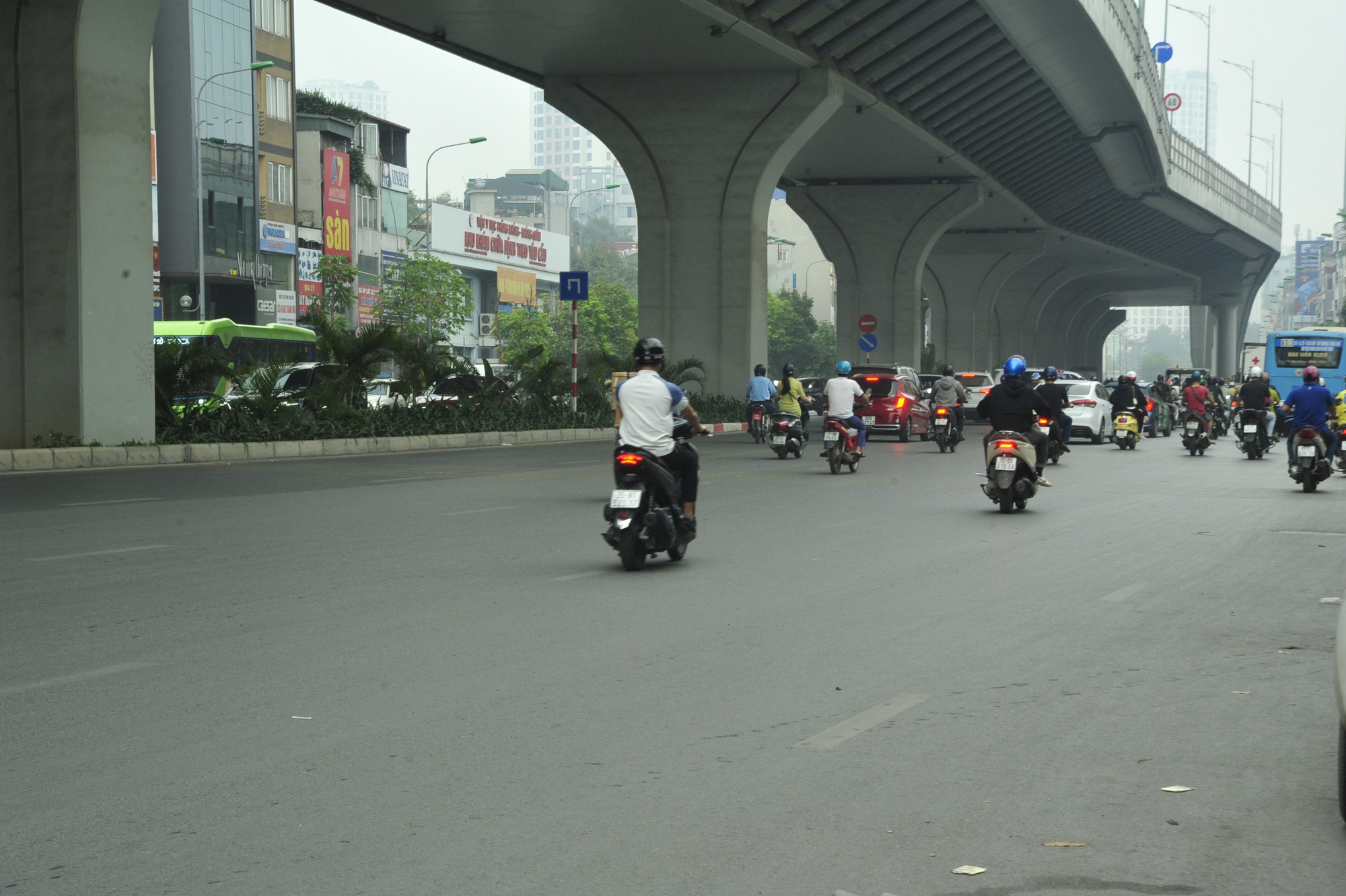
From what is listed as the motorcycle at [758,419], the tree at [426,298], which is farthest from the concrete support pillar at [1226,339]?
the motorcycle at [758,419]

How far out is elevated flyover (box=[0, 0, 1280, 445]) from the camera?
1908cm

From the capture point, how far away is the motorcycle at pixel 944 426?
96.3 ft

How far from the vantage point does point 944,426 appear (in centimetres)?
2939

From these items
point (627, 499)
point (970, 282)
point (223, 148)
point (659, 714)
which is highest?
point (223, 148)

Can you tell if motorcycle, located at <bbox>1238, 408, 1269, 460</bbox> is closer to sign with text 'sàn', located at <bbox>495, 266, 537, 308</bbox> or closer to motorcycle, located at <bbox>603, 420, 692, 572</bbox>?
motorcycle, located at <bbox>603, 420, 692, 572</bbox>

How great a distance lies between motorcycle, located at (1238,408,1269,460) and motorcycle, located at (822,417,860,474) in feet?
28.6

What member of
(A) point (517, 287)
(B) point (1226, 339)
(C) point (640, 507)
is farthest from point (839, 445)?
(A) point (517, 287)

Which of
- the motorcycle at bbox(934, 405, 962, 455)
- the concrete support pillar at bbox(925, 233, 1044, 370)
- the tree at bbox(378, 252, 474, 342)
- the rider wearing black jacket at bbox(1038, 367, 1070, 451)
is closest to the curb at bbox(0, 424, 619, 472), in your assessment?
the motorcycle at bbox(934, 405, 962, 455)

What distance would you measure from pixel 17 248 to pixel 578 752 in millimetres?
16365

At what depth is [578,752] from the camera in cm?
518

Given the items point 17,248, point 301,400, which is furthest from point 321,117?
point 17,248

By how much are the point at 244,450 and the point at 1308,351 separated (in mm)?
40286

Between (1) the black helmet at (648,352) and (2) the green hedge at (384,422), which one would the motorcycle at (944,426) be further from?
(1) the black helmet at (648,352)

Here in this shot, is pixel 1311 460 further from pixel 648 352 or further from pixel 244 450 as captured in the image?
pixel 244 450
